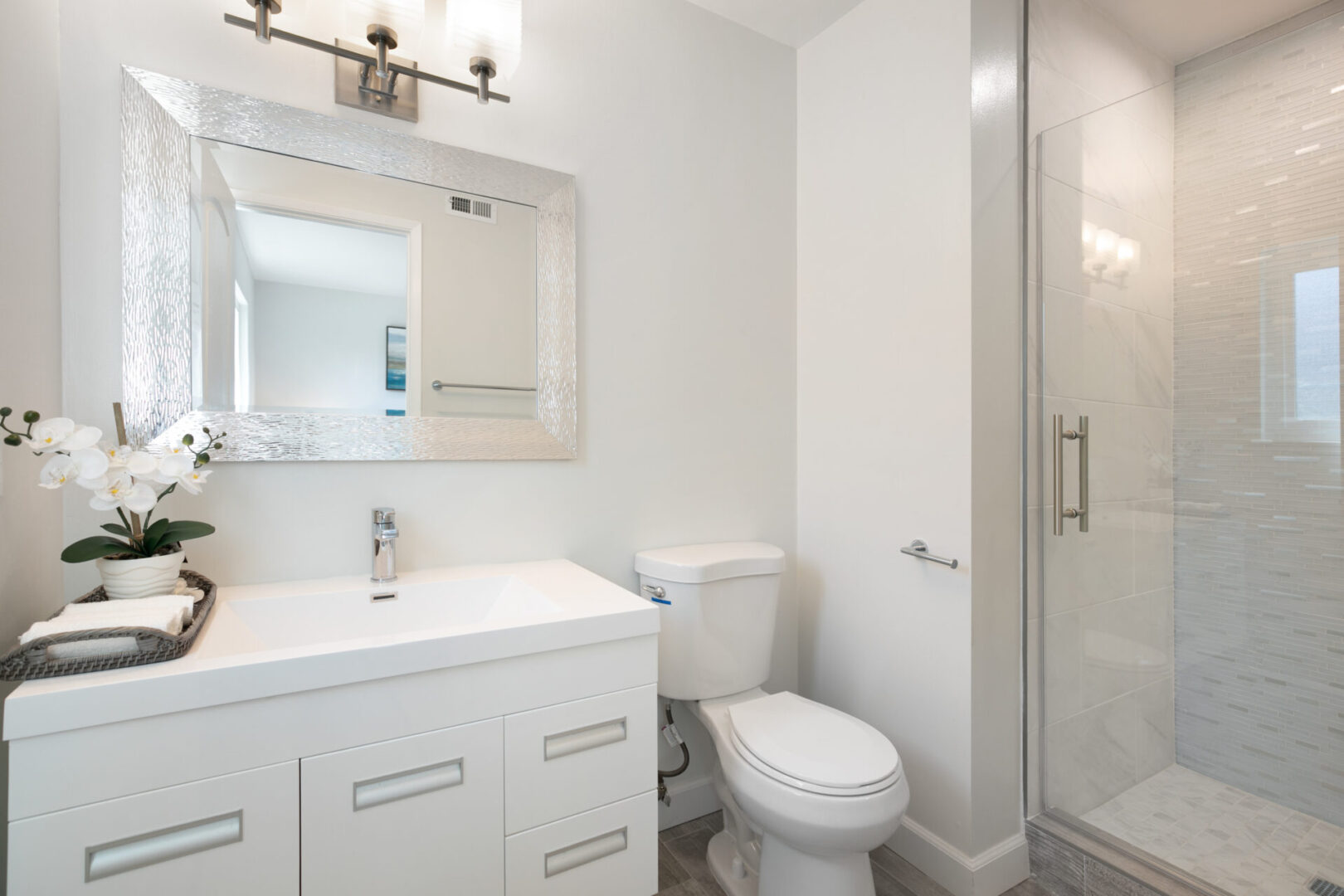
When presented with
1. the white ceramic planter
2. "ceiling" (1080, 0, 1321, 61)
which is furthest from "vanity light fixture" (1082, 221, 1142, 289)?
the white ceramic planter

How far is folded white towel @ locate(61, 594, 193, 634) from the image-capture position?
91 centimetres

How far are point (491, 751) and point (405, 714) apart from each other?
0.16 m

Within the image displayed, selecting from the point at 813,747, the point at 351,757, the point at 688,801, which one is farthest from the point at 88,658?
the point at 688,801

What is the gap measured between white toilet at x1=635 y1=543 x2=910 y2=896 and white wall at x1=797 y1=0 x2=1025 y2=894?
0.93 feet

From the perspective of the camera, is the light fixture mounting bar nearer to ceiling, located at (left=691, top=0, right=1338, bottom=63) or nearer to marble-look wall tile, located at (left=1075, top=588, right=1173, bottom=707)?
ceiling, located at (left=691, top=0, right=1338, bottom=63)

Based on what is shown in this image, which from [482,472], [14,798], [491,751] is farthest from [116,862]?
[482,472]

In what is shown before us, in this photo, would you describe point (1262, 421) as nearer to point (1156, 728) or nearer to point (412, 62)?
point (1156, 728)

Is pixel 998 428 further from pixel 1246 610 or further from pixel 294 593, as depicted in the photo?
pixel 294 593

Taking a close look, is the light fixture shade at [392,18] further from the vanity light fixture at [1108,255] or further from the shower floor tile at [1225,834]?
the shower floor tile at [1225,834]

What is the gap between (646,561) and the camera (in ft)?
5.54

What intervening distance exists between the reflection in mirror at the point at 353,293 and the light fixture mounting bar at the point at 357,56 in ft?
0.72

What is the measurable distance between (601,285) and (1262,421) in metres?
1.56

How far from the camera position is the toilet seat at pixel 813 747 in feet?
4.10

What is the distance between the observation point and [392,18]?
4.27ft
